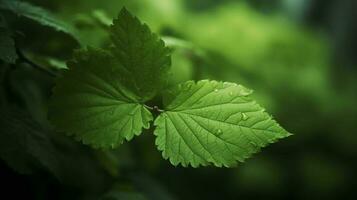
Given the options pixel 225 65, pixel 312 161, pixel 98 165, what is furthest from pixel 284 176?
pixel 98 165

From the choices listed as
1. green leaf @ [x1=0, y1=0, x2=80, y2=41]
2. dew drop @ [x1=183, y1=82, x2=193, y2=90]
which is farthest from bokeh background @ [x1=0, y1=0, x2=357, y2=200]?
dew drop @ [x1=183, y1=82, x2=193, y2=90]

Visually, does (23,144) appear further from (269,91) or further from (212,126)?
(269,91)

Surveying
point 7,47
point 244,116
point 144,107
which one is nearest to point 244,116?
point 244,116

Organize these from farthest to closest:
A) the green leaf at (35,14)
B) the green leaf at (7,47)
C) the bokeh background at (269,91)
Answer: the bokeh background at (269,91) < the green leaf at (35,14) < the green leaf at (7,47)

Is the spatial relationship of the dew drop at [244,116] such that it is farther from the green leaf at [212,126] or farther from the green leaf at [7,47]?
the green leaf at [7,47]

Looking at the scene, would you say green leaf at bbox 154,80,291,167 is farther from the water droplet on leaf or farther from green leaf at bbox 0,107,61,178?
green leaf at bbox 0,107,61,178

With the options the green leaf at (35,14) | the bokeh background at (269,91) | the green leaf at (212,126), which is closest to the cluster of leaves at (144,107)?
the green leaf at (212,126)

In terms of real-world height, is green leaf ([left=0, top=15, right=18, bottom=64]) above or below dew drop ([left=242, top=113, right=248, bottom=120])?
above
